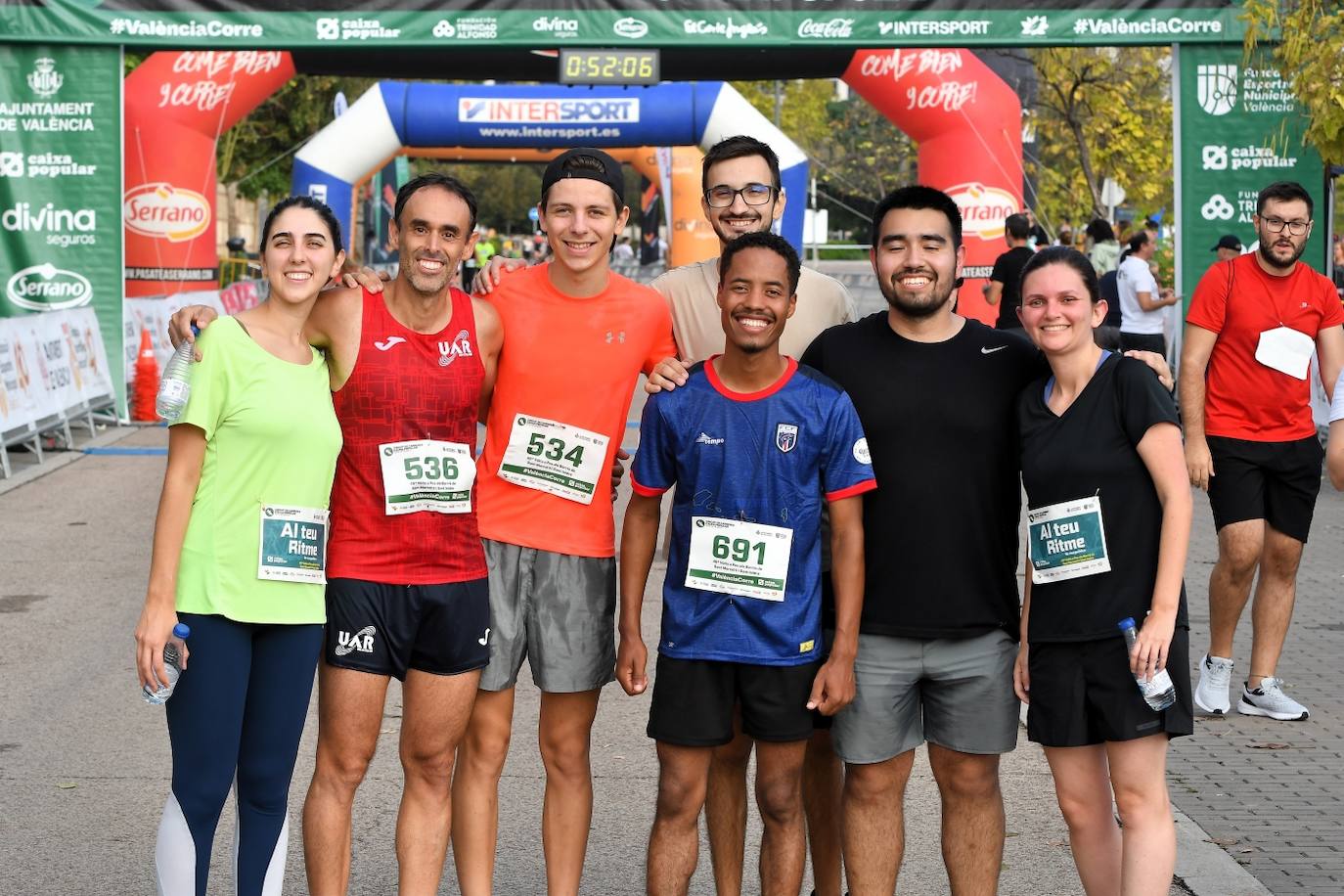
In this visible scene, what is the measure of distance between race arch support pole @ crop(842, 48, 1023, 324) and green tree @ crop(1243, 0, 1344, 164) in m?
3.65

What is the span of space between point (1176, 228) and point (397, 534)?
466 inches

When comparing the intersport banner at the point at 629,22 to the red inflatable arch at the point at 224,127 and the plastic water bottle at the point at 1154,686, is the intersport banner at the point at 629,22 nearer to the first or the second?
the red inflatable arch at the point at 224,127

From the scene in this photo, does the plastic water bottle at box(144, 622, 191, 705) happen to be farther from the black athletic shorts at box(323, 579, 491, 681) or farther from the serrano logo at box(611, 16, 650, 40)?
the serrano logo at box(611, 16, 650, 40)

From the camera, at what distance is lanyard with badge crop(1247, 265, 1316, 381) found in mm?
6738

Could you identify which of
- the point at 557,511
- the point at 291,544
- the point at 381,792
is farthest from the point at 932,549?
the point at 381,792

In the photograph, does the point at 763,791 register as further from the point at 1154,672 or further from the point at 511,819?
the point at 511,819

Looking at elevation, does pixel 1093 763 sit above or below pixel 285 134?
below

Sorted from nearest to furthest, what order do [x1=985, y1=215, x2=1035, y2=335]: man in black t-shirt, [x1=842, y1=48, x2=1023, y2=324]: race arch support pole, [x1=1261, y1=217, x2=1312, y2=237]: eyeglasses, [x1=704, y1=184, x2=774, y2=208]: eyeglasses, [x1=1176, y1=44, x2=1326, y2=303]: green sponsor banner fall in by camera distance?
1. [x1=704, y1=184, x2=774, y2=208]: eyeglasses
2. [x1=1261, y1=217, x2=1312, y2=237]: eyeglasses
3. [x1=985, y1=215, x2=1035, y2=335]: man in black t-shirt
4. [x1=1176, y1=44, x2=1326, y2=303]: green sponsor banner
5. [x1=842, y1=48, x2=1023, y2=324]: race arch support pole

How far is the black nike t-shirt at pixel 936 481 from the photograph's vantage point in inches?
162

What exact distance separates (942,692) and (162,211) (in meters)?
14.5

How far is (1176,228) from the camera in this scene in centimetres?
1466

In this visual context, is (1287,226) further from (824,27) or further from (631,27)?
(631,27)

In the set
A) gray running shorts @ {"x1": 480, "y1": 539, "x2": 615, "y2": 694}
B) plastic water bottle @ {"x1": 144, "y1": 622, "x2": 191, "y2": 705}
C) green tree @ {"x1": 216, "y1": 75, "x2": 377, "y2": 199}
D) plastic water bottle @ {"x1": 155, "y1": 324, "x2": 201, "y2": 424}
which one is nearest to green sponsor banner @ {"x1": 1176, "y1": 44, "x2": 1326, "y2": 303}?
gray running shorts @ {"x1": 480, "y1": 539, "x2": 615, "y2": 694}

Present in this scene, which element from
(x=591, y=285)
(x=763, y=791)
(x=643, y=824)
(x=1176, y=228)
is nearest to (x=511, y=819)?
(x=643, y=824)
